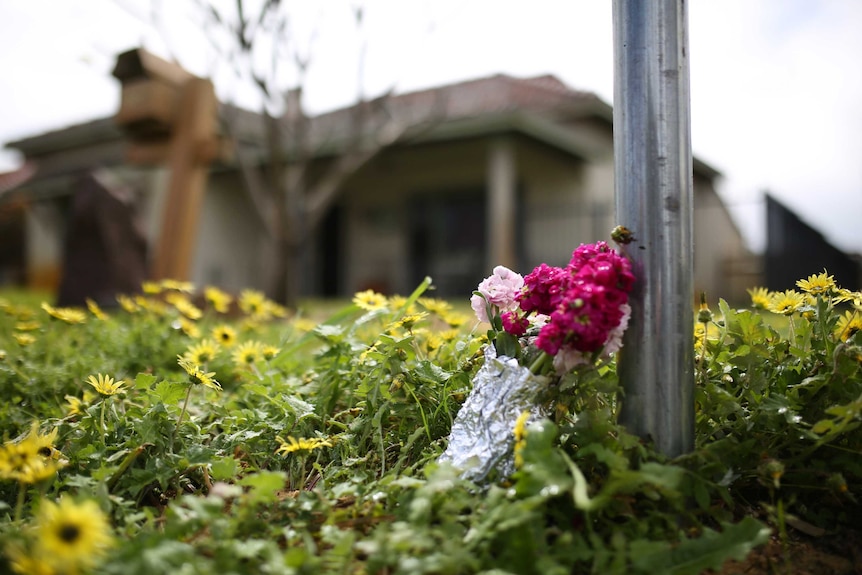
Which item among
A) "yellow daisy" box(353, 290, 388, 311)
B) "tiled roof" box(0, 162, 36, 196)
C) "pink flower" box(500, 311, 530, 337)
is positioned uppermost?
"tiled roof" box(0, 162, 36, 196)

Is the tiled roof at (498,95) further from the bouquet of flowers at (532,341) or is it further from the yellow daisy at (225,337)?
the bouquet of flowers at (532,341)

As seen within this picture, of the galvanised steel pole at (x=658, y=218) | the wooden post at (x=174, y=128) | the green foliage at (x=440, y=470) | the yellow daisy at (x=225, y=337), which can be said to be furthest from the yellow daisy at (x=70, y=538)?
the wooden post at (x=174, y=128)

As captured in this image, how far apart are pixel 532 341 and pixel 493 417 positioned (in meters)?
0.24

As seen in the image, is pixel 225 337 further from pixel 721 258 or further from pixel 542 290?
pixel 721 258

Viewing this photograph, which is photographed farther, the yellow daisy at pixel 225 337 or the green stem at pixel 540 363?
the yellow daisy at pixel 225 337

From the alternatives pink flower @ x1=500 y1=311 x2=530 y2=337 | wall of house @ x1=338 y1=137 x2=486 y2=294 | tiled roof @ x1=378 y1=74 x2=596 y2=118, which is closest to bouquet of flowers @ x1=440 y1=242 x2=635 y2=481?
pink flower @ x1=500 y1=311 x2=530 y2=337

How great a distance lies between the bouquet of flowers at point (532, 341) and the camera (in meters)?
1.28

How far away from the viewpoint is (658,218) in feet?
4.42

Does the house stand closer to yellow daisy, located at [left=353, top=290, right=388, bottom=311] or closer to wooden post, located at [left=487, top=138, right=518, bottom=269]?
wooden post, located at [left=487, top=138, right=518, bottom=269]

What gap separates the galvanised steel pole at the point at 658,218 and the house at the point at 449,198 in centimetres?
806

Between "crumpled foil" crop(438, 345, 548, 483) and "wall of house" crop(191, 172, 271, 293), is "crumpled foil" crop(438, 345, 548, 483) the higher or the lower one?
the lower one

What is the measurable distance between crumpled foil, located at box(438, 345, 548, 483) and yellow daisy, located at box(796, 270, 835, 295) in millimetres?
792

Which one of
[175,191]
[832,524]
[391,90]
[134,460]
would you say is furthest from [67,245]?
[832,524]

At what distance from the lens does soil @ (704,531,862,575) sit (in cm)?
122
